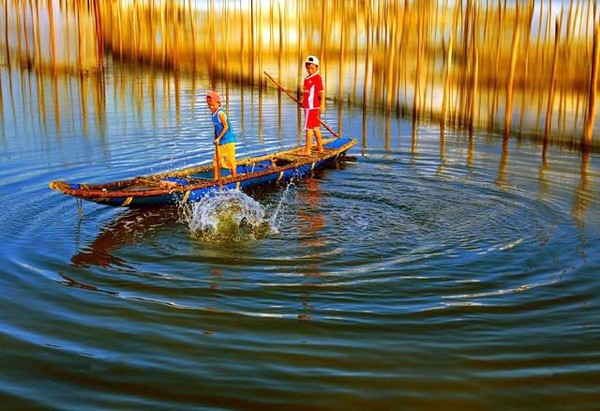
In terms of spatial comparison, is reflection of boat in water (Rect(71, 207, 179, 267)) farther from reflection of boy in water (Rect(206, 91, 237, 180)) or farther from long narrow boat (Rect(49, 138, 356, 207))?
reflection of boy in water (Rect(206, 91, 237, 180))

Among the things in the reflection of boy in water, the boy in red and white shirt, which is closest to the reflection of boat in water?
the reflection of boy in water

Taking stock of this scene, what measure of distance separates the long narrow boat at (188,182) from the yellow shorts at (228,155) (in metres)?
0.20

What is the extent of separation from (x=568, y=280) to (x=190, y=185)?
14.8 ft

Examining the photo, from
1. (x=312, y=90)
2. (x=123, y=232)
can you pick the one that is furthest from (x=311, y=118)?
(x=123, y=232)

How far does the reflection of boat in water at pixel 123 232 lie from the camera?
6465mm

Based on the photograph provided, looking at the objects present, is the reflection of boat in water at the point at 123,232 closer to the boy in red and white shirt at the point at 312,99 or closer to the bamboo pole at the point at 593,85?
the boy in red and white shirt at the point at 312,99

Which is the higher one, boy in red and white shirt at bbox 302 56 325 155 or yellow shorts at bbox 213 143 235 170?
boy in red and white shirt at bbox 302 56 325 155

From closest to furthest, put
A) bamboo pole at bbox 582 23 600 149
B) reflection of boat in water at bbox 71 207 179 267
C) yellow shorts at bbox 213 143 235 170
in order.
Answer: reflection of boat in water at bbox 71 207 179 267
yellow shorts at bbox 213 143 235 170
bamboo pole at bbox 582 23 600 149

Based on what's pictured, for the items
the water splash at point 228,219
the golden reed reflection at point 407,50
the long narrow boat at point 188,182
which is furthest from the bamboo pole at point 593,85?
the water splash at point 228,219

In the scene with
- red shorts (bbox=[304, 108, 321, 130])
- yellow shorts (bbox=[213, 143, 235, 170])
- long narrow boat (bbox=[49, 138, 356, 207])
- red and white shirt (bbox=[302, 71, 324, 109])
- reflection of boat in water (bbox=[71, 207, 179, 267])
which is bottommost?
reflection of boat in water (bbox=[71, 207, 179, 267])

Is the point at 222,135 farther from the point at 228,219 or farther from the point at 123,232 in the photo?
the point at 123,232

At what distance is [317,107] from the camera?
11141 millimetres

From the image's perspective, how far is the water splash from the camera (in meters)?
7.14

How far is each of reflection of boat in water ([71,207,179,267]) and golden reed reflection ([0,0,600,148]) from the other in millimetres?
7580
